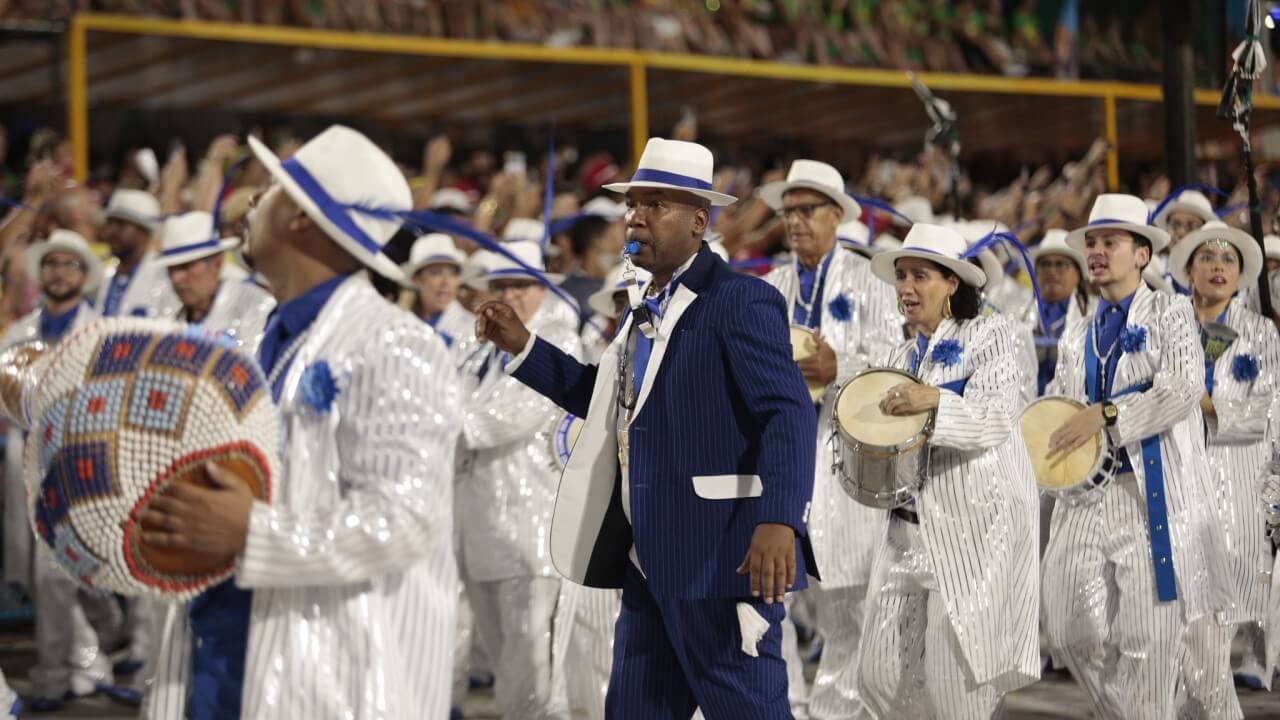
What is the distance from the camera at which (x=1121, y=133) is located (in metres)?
16.0

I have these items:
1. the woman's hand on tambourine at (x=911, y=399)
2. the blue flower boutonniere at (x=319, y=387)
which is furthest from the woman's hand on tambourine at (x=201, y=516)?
the woman's hand on tambourine at (x=911, y=399)

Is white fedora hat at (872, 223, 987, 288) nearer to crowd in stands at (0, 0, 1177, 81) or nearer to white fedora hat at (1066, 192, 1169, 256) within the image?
white fedora hat at (1066, 192, 1169, 256)

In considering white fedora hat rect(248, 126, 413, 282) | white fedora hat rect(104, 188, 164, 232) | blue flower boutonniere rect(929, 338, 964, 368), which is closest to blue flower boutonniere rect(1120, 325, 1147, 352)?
blue flower boutonniere rect(929, 338, 964, 368)

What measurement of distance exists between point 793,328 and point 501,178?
5217 millimetres

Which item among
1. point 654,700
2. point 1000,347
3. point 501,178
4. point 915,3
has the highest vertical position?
point 915,3

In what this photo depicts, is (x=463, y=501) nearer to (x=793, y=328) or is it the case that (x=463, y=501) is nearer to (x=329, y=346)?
(x=793, y=328)

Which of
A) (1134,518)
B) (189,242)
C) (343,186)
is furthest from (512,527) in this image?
(343,186)

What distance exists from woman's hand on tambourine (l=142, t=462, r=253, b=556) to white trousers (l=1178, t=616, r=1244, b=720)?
15.6ft

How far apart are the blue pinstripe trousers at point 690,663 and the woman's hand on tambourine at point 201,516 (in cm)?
187

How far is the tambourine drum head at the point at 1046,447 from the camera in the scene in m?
6.66

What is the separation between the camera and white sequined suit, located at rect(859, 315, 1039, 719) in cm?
601

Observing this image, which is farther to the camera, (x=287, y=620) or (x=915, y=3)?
(x=915, y=3)

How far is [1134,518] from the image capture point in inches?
260

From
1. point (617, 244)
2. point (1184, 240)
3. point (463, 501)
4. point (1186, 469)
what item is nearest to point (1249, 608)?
point (1186, 469)
